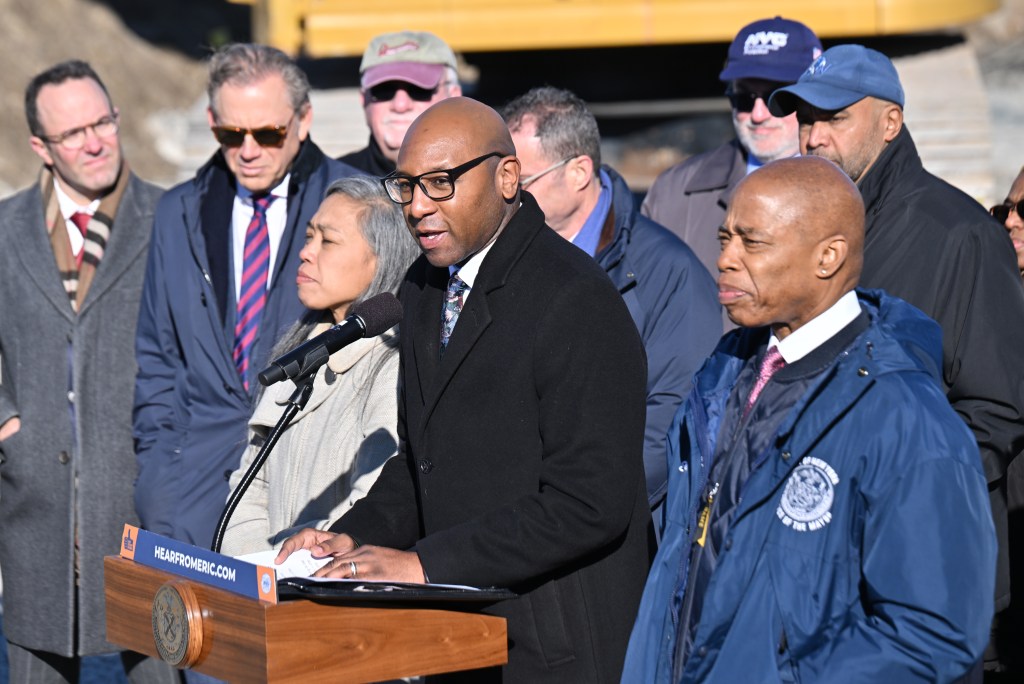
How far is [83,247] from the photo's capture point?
5148 millimetres

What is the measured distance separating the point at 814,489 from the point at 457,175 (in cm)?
102

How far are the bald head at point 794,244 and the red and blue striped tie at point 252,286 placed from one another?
7.56 ft

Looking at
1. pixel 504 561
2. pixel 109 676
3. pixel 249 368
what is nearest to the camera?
pixel 504 561

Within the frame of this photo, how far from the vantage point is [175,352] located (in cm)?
488

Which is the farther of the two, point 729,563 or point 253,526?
point 253,526

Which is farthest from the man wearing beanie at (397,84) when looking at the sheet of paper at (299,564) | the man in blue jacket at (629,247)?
the sheet of paper at (299,564)

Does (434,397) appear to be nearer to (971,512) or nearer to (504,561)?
(504,561)

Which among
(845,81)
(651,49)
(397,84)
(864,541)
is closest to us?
(864,541)

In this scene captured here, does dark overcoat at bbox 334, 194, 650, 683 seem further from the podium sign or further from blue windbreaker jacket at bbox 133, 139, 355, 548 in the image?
blue windbreaker jacket at bbox 133, 139, 355, 548

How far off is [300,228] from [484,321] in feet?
6.04

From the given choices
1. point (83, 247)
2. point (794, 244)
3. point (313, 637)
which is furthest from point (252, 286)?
point (794, 244)

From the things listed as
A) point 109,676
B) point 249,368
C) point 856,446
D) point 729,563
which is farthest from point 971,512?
point 109,676

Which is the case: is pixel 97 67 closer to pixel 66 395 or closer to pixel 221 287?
pixel 66 395

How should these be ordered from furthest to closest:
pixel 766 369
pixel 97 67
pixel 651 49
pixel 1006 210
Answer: pixel 97 67 → pixel 651 49 → pixel 1006 210 → pixel 766 369
